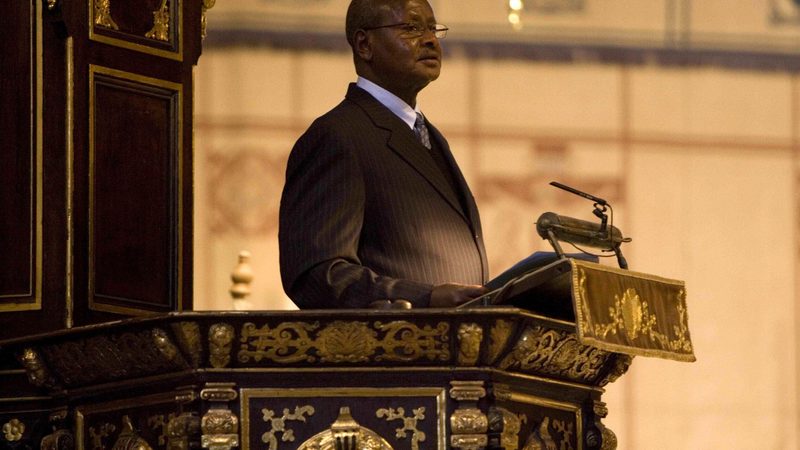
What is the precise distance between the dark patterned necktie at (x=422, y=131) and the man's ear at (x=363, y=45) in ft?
0.52

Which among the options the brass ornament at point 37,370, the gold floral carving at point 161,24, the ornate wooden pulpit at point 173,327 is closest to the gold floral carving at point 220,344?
the ornate wooden pulpit at point 173,327

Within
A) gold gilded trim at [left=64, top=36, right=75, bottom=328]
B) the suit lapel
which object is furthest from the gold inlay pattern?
gold gilded trim at [left=64, top=36, right=75, bottom=328]

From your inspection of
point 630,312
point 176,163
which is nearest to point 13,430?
point 176,163

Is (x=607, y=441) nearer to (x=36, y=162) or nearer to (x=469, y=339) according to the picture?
(x=469, y=339)

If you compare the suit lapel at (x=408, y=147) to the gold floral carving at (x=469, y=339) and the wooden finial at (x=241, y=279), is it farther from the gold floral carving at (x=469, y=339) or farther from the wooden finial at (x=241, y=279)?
the wooden finial at (x=241, y=279)

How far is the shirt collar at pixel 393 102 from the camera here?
4.48 m

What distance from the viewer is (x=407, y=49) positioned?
175 inches

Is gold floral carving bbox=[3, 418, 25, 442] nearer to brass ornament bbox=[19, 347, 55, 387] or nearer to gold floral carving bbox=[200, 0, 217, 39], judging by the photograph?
brass ornament bbox=[19, 347, 55, 387]

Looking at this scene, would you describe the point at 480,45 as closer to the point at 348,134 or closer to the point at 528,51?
the point at 528,51

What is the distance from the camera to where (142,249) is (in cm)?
476

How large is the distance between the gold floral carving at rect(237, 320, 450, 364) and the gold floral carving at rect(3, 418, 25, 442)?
80cm

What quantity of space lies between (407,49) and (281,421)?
2.97ft

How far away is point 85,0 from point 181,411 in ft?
3.84

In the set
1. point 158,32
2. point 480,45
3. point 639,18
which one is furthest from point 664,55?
point 158,32
